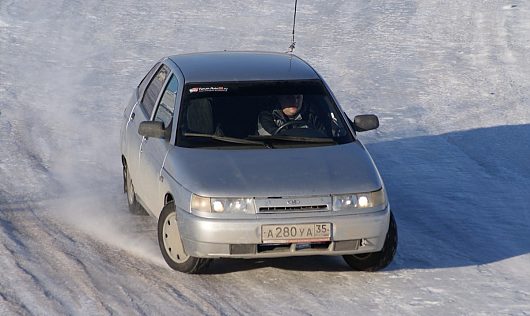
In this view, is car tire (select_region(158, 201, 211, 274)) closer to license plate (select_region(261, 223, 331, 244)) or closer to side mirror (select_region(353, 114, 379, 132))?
license plate (select_region(261, 223, 331, 244))

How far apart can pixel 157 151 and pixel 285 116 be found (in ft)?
3.34

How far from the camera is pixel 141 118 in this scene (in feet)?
33.7

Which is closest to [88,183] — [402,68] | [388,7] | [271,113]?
[271,113]

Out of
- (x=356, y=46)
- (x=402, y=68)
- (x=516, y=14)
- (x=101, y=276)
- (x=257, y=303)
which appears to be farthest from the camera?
(x=516, y=14)

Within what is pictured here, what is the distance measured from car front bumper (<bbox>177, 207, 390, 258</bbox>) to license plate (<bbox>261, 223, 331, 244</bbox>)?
0.09ft

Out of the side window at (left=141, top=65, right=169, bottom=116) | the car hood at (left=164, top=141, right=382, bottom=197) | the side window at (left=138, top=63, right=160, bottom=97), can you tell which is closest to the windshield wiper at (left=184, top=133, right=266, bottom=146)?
the car hood at (left=164, top=141, right=382, bottom=197)

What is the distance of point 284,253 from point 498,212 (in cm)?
319

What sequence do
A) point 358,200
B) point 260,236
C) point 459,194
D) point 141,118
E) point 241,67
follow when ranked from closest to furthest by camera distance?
point 260,236, point 358,200, point 241,67, point 141,118, point 459,194

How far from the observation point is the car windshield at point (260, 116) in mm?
8938

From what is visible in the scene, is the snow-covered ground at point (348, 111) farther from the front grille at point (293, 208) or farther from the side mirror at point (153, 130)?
the side mirror at point (153, 130)

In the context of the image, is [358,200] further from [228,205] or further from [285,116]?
[285,116]

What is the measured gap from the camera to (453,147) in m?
13.5

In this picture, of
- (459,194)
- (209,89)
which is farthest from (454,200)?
(209,89)

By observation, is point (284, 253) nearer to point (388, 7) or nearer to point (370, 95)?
point (370, 95)
